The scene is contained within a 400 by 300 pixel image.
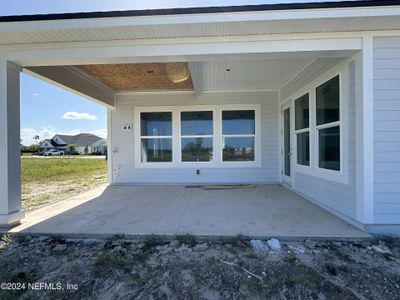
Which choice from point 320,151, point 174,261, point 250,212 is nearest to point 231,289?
point 174,261

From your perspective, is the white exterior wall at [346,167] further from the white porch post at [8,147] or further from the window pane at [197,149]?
the white porch post at [8,147]

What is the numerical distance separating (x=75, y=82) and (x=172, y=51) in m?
3.14

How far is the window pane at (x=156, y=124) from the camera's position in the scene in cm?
752

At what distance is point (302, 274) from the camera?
7.72 feet

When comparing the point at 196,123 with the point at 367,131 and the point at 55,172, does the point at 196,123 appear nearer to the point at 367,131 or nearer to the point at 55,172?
the point at 367,131

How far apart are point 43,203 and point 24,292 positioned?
365 cm

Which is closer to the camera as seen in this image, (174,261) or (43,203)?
(174,261)

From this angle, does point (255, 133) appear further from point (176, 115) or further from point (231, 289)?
point (231, 289)

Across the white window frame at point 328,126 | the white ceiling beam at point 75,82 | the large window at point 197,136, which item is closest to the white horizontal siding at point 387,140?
the white window frame at point 328,126

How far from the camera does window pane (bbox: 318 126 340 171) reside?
401 cm

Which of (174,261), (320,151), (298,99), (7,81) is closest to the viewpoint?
(174,261)

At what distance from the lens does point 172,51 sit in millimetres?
3545

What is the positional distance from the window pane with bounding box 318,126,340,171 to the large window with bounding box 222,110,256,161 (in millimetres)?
2762

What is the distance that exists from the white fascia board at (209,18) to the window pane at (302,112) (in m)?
2.33
